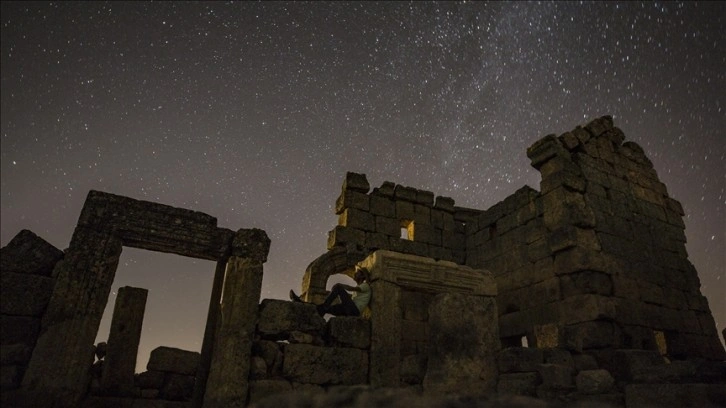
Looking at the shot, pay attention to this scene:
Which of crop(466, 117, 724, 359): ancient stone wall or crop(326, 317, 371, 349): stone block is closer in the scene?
crop(326, 317, 371, 349): stone block

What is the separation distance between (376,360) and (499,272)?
5.46m

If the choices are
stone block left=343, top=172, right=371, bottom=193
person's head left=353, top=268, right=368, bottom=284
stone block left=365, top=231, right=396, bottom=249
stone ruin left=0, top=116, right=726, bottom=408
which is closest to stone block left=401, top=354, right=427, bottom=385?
stone ruin left=0, top=116, right=726, bottom=408

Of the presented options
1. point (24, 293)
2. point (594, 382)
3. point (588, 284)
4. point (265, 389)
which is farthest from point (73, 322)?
point (588, 284)

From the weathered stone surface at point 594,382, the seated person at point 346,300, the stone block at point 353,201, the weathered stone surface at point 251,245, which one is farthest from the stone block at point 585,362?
the stone block at point 353,201

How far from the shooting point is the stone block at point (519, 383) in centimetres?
539

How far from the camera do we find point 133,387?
205 inches

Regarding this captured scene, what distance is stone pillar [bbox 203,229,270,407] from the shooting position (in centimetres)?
504

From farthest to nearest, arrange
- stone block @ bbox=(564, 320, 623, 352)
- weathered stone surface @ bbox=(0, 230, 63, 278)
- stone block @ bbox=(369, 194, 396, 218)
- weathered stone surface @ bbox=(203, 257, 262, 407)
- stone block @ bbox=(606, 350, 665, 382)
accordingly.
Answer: stone block @ bbox=(369, 194, 396, 218), stone block @ bbox=(564, 320, 623, 352), stone block @ bbox=(606, 350, 665, 382), weathered stone surface @ bbox=(203, 257, 262, 407), weathered stone surface @ bbox=(0, 230, 63, 278)

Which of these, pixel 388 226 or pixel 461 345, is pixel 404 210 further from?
pixel 461 345

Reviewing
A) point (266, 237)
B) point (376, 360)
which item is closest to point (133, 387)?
point (266, 237)

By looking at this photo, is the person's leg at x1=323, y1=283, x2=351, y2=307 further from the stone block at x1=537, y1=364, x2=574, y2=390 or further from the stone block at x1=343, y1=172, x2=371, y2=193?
the stone block at x1=343, y1=172, x2=371, y2=193

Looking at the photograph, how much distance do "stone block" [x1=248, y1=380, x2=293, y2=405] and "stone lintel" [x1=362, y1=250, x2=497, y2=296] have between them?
2.26 metres

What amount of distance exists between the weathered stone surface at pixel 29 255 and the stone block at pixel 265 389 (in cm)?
290

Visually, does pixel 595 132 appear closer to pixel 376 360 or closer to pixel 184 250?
pixel 376 360
